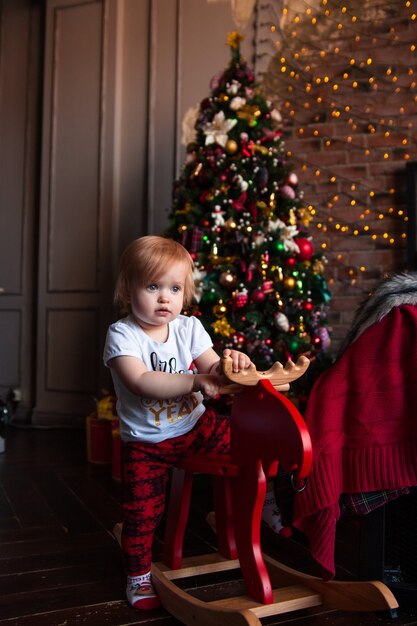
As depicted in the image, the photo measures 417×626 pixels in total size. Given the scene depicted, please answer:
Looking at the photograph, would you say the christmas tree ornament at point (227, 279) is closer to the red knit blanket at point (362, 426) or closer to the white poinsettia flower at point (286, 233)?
the white poinsettia flower at point (286, 233)

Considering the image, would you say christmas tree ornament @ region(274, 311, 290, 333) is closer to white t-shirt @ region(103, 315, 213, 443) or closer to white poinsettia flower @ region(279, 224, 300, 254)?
white poinsettia flower @ region(279, 224, 300, 254)

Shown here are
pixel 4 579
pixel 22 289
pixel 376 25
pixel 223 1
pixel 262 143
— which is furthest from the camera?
pixel 22 289

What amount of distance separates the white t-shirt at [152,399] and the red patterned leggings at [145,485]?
0.09ft

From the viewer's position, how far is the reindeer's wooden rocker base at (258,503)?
119cm

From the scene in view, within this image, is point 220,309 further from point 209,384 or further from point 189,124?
point 189,124

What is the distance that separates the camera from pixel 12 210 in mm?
4355

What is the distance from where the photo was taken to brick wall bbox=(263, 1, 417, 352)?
3455 mm

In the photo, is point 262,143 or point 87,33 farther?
point 87,33

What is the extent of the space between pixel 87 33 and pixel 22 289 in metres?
1.77

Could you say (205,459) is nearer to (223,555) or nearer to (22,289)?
(223,555)

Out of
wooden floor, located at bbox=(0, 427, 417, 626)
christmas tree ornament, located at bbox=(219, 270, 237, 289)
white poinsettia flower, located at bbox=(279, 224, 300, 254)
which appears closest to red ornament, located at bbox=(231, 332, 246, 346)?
christmas tree ornament, located at bbox=(219, 270, 237, 289)

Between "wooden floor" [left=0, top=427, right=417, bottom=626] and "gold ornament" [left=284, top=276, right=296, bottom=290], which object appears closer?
"wooden floor" [left=0, top=427, right=417, bottom=626]

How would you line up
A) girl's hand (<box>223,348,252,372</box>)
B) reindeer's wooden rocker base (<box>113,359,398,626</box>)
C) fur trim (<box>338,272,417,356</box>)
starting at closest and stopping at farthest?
reindeer's wooden rocker base (<box>113,359,398,626</box>) → girl's hand (<box>223,348,252,372</box>) → fur trim (<box>338,272,417,356</box>)

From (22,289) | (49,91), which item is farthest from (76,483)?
(49,91)
